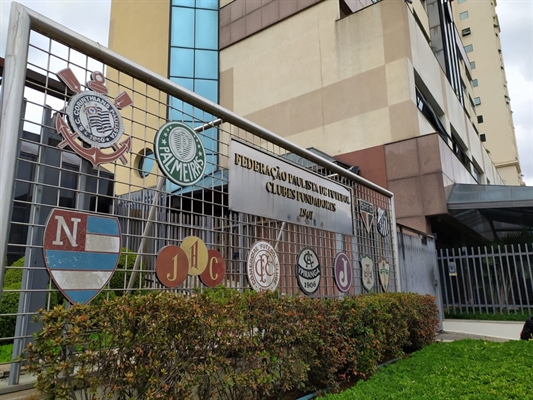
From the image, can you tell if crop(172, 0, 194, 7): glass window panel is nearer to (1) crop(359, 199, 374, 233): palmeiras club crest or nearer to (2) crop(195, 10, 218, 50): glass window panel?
(2) crop(195, 10, 218, 50): glass window panel


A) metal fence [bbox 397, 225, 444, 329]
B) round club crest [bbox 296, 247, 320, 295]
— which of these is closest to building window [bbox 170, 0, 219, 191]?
metal fence [bbox 397, 225, 444, 329]

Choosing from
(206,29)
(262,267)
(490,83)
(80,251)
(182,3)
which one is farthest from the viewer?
(490,83)

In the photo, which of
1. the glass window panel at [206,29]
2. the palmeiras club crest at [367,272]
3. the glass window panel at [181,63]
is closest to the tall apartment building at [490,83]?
the glass window panel at [206,29]

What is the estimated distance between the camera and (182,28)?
1792cm

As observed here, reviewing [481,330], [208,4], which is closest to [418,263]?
[481,330]

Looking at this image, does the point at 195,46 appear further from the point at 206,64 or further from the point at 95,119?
the point at 95,119

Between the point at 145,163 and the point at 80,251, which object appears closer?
the point at 80,251

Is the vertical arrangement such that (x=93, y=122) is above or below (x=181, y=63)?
below

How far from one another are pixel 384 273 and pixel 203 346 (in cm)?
524

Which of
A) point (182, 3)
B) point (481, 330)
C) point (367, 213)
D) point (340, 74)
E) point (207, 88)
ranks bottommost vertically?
point (481, 330)

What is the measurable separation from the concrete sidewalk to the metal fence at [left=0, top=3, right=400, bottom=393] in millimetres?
3526

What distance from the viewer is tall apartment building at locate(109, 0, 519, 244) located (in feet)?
40.8

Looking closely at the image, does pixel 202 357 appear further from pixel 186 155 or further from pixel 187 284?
pixel 186 155

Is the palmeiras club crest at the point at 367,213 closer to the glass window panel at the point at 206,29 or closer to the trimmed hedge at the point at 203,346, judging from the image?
the trimmed hedge at the point at 203,346
